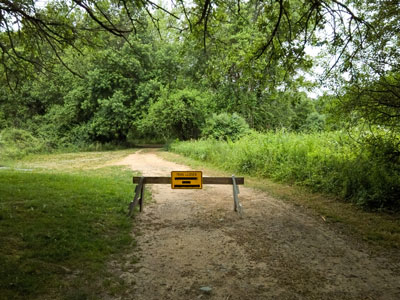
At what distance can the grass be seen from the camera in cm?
359

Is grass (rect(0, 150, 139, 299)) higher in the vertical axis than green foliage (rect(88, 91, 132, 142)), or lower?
lower

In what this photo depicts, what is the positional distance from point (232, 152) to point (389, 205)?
8.11 meters

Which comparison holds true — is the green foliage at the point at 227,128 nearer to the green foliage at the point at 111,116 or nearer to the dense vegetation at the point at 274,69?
the dense vegetation at the point at 274,69

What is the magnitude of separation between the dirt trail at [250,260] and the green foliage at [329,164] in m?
1.98

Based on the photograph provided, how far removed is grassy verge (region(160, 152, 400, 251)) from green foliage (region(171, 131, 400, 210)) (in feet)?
1.22

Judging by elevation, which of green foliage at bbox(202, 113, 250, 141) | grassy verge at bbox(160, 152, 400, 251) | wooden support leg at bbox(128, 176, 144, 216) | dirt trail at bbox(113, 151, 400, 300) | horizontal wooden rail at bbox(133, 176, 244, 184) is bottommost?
dirt trail at bbox(113, 151, 400, 300)

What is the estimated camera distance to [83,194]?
7.95 meters

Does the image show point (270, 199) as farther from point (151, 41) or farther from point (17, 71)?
point (151, 41)

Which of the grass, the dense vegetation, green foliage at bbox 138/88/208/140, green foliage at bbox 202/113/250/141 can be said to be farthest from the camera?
green foliage at bbox 138/88/208/140

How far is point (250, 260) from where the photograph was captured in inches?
179

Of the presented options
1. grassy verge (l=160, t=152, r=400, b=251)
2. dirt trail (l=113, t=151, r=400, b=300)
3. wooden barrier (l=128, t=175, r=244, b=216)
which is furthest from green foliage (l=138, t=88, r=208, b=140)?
dirt trail (l=113, t=151, r=400, b=300)

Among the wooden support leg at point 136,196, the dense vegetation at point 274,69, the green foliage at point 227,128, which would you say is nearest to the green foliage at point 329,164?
the dense vegetation at point 274,69

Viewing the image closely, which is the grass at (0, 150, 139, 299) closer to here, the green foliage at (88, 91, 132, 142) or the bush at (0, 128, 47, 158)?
the bush at (0, 128, 47, 158)

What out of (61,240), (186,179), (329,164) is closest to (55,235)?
(61,240)
